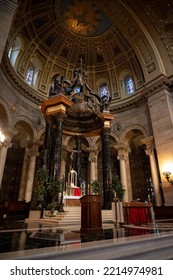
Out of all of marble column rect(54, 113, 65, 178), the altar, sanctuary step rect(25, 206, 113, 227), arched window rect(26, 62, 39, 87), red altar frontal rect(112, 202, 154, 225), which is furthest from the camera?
arched window rect(26, 62, 39, 87)

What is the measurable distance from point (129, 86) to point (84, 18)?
8.23 m

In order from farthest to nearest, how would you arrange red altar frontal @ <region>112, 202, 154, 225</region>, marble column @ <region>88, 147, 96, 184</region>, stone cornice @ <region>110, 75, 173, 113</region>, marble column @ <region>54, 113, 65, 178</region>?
1. marble column @ <region>88, 147, 96, 184</region>
2. stone cornice @ <region>110, 75, 173, 113</region>
3. marble column @ <region>54, 113, 65, 178</region>
4. red altar frontal @ <region>112, 202, 154, 225</region>

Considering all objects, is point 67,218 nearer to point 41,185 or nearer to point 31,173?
point 41,185

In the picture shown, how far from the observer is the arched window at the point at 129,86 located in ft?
58.5

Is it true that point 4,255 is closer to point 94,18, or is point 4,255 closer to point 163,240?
point 163,240

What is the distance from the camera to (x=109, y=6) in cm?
1570

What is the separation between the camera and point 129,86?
720 inches

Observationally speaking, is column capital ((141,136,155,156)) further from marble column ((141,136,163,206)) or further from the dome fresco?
the dome fresco

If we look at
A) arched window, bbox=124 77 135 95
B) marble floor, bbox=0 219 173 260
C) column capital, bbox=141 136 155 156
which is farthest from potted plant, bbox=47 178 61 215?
arched window, bbox=124 77 135 95

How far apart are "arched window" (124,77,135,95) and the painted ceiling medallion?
223 inches

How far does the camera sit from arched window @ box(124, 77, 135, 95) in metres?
17.8

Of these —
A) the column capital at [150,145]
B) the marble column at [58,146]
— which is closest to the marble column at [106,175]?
the marble column at [58,146]

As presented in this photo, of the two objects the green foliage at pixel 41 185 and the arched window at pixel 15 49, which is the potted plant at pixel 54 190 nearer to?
the green foliage at pixel 41 185
